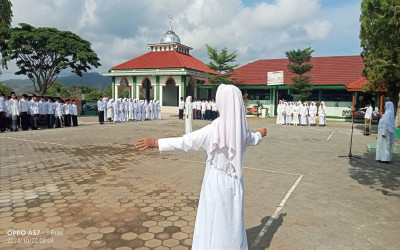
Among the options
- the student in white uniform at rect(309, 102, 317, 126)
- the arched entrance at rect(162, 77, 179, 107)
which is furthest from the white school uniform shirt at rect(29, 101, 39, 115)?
the arched entrance at rect(162, 77, 179, 107)

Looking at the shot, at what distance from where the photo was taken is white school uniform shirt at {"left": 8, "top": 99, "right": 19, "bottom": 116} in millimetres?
12375

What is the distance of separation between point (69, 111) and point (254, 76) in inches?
675

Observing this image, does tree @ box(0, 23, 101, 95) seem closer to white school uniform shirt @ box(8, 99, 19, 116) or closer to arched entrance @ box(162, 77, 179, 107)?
arched entrance @ box(162, 77, 179, 107)

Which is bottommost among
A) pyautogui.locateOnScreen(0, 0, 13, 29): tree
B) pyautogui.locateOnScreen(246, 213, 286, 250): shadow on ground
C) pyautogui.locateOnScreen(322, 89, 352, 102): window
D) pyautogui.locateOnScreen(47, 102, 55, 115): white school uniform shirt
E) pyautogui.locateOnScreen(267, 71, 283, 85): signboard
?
pyautogui.locateOnScreen(246, 213, 286, 250): shadow on ground

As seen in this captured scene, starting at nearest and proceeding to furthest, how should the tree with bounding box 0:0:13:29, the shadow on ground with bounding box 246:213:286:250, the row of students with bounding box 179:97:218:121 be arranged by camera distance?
the shadow on ground with bounding box 246:213:286:250, the tree with bounding box 0:0:13:29, the row of students with bounding box 179:97:218:121

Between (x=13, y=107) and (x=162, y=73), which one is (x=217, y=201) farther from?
(x=162, y=73)

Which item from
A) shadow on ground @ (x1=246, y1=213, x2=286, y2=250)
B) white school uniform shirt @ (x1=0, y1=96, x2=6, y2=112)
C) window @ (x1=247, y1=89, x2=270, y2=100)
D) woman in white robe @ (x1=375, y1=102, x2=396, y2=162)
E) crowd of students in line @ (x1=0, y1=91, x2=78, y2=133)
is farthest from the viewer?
window @ (x1=247, y1=89, x2=270, y2=100)

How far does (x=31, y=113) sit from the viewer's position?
43.7 ft

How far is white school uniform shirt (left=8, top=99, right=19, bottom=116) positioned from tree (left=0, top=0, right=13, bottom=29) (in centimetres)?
1143

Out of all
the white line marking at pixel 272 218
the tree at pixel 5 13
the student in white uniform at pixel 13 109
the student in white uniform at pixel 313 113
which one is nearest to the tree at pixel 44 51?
the tree at pixel 5 13

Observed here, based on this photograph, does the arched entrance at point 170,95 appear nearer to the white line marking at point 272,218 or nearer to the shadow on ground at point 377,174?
the shadow on ground at point 377,174

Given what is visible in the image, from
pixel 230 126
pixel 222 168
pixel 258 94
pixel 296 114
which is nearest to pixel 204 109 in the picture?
pixel 296 114

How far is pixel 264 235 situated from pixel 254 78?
78.9 feet

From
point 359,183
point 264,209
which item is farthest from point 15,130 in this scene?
point 359,183
